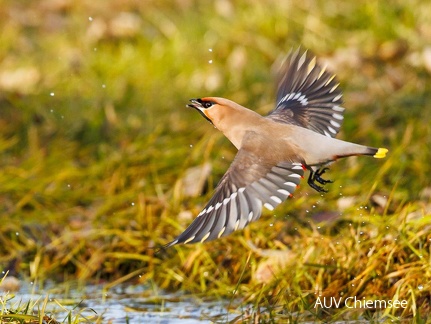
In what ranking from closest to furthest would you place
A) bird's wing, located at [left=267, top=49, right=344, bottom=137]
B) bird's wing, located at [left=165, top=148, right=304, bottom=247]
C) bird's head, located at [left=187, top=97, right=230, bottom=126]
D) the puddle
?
bird's wing, located at [left=165, top=148, right=304, bottom=247], bird's head, located at [left=187, top=97, right=230, bottom=126], the puddle, bird's wing, located at [left=267, top=49, right=344, bottom=137]

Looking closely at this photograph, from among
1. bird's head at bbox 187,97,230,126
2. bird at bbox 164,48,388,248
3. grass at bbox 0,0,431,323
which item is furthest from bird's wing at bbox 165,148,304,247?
grass at bbox 0,0,431,323

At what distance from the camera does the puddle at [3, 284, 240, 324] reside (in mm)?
4875

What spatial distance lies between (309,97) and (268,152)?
2.50 ft

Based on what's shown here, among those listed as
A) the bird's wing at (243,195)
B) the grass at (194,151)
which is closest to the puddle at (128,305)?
the grass at (194,151)

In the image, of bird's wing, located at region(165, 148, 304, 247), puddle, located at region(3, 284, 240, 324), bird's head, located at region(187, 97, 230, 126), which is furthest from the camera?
puddle, located at region(3, 284, 240, 324)

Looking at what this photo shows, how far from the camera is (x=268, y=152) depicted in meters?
4.46

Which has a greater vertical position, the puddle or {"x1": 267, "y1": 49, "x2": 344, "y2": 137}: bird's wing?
{"x1": 267, "y1": 49, "x2": 344, "y2": 137}: bird's wing

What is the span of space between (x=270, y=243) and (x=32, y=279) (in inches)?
50.8

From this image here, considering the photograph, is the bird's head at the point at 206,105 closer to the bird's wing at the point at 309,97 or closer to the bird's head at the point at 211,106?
the bird's head at the point at 211,106

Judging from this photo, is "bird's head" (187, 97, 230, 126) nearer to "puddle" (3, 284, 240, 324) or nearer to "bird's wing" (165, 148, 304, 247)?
"bird's wing" (165, 148, 304, 247)

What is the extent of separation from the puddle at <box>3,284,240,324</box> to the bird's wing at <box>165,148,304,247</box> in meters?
0.61

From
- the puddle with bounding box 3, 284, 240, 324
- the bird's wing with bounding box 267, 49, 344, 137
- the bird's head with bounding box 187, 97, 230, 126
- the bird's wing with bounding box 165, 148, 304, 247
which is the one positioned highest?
the bird's wing with bounding box 267, 49, 344, 137

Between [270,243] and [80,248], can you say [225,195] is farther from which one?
[80,248]

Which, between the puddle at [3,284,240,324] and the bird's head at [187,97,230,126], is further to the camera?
the puddle at [3,284,240,324]
